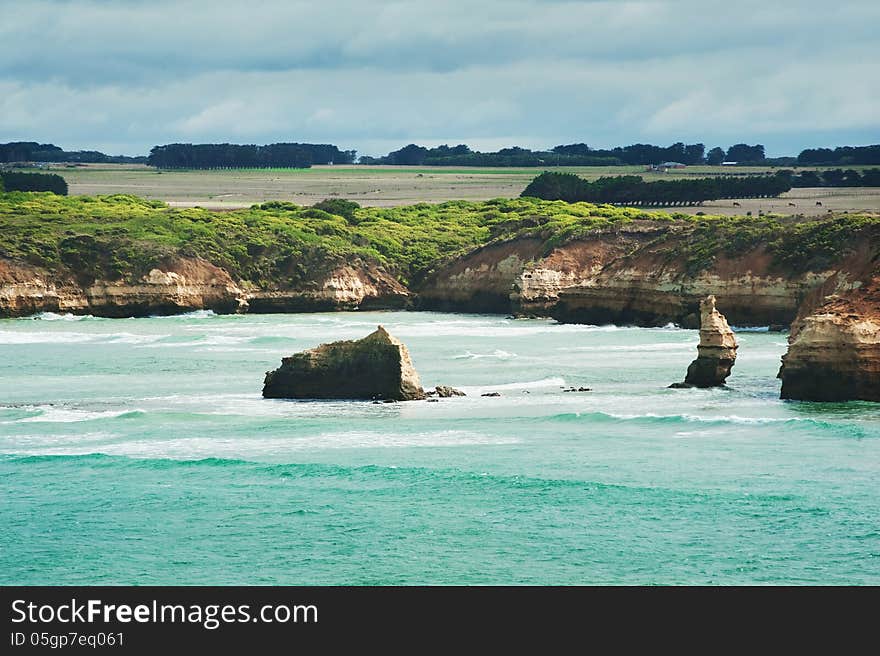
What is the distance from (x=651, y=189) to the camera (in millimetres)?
137000

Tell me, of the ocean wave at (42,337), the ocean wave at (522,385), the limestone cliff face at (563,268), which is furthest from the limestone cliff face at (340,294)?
the ocean wave at (522,385)

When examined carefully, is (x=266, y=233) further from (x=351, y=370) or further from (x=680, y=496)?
(x=680, y=496)

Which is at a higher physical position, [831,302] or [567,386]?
[831,302]

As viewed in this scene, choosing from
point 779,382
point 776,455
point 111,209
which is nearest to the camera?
point 776,455

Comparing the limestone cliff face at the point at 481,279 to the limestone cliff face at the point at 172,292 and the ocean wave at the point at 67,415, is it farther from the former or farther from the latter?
the ocean wave at the point at 67,415

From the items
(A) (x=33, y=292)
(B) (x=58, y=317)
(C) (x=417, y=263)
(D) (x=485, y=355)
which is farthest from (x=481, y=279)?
(D) (x=485, y=355)

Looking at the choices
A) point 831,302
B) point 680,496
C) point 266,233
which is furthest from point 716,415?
point 266,233

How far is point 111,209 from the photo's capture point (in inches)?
4417

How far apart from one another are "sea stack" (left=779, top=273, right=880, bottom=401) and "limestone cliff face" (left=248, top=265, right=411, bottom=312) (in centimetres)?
5627

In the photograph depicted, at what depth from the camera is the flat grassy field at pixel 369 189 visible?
131250mm

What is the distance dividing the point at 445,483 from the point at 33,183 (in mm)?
120303

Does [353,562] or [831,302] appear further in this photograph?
[831,302]

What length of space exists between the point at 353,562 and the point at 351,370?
58.2 feet

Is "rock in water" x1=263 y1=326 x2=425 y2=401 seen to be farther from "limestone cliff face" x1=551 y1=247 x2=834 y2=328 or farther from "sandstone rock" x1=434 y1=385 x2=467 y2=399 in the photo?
"limestone cliff face" x1=551 y1=247 x2=834 y2=328
